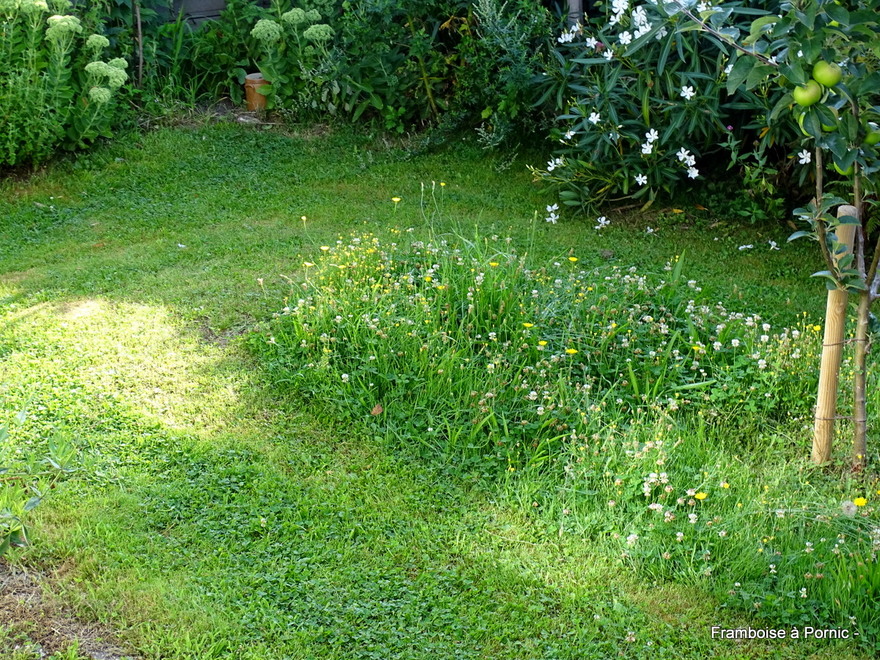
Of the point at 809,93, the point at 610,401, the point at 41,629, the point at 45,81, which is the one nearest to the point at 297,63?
the point at 45,81

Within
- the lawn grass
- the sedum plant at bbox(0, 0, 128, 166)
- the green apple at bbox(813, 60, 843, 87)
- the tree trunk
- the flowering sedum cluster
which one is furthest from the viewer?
the flowering sedum cluster

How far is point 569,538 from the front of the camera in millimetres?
3156

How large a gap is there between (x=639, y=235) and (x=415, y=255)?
70.8 inches

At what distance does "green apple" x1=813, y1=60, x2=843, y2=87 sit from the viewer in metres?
2.60

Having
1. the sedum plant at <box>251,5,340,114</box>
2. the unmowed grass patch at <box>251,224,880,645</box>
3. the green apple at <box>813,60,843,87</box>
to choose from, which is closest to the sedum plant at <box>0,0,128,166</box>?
the sedum plant at <box>251,5,340,114</box>

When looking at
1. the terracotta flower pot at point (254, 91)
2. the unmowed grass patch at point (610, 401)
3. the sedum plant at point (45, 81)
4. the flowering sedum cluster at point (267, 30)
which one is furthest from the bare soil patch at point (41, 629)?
the terracotta flower pot at point (254, 91)

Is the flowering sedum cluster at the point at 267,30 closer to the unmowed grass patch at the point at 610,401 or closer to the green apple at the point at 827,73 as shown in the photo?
the unmowed grass patch at the point at 610,401

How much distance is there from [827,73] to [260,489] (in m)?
2.39

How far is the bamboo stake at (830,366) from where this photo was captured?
336 cm

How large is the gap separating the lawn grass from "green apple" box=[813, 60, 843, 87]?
165 centimetres

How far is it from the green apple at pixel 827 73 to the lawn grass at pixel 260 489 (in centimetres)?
165

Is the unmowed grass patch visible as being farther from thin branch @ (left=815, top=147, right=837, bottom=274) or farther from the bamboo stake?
thin branch @ (left=815, top=147, right=837, bottom=274)

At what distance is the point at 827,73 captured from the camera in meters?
2.60

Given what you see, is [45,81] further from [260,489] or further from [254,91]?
[260,489]
